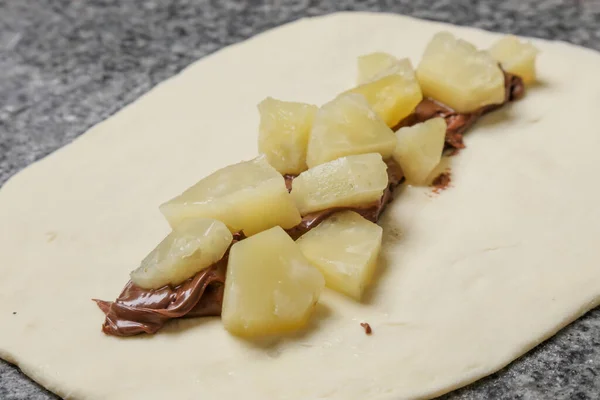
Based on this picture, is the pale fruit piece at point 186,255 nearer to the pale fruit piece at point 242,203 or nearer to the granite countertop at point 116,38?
the pale fruit piece at point 242,203

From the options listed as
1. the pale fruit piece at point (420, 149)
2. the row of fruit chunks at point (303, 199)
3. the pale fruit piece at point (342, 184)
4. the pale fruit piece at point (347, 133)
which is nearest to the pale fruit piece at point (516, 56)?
the row of fruit chunks at point (303, 199)

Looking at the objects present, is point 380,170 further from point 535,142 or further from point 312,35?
point 312,35

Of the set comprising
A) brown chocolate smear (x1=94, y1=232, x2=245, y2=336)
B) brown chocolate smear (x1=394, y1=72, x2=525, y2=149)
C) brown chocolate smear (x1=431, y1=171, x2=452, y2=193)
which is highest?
brown chocolate smear (x1=94, y1=232, x2=245, y2=336)

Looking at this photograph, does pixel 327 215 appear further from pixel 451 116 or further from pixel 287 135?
pixel 451 116

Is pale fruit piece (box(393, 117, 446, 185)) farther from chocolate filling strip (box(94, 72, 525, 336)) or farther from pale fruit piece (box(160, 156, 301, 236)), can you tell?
chocolate filling strip (box(94, 72, 525, 336))

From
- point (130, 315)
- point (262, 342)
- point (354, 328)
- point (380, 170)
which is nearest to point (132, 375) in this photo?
point (130, 315)

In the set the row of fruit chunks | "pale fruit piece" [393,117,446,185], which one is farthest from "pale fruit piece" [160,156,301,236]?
"pale fruit piece" [393,117,446,185]
